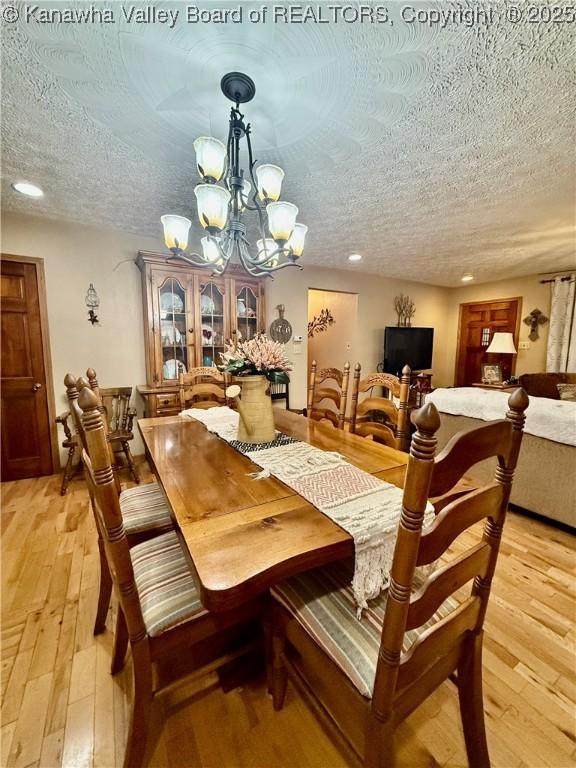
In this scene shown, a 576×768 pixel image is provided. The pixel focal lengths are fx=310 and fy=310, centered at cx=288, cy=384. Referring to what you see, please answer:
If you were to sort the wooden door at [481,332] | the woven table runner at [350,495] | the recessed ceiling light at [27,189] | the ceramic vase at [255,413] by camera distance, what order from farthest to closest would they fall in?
the wooden door at [481,332] → the recessed ceiling light at [27,189] → the ceramic vase at [255,413] → the woven table runner at [350,495]

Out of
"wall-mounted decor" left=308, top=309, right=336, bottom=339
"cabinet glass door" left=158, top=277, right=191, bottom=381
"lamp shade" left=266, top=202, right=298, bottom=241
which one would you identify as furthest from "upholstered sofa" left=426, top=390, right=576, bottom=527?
"wall-mounted decor" left=308, top=309, right=336, bottom=339

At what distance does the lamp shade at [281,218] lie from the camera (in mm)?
1482

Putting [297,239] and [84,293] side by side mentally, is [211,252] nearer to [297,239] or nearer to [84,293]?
[297,239]

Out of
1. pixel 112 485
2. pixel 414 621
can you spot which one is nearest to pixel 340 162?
pixel 112 485

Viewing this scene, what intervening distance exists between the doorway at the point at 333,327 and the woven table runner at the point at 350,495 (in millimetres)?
3766

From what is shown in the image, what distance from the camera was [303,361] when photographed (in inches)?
174

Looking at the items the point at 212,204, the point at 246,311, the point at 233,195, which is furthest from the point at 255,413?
the point at 246,311

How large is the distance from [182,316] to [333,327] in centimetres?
286

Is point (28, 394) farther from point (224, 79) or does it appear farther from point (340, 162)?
point (340, 162)

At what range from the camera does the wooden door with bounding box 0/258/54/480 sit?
8.89ft

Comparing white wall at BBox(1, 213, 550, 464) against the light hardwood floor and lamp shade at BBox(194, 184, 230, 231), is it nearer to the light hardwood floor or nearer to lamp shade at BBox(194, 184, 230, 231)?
the light hardwood floor

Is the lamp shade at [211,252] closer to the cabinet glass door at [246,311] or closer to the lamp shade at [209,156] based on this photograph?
the lamp shade at [209,156]

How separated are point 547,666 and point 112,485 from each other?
1755mm

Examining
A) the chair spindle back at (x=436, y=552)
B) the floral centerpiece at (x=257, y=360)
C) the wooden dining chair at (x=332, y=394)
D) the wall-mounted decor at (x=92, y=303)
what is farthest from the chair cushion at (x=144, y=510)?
the wall-mounted decor at (x=92, y=303)
